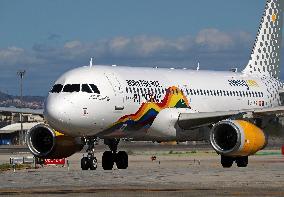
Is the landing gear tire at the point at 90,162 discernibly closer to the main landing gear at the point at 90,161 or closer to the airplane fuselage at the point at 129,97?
the main landing gear at the point at 90,161

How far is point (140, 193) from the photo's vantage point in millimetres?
27812

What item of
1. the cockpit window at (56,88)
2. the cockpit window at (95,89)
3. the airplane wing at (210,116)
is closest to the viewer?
the cockpit window at (56,88)

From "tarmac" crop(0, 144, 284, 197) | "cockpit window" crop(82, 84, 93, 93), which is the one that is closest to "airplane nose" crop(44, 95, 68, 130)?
"cockpit window" crop(82, 84, 93, 93)

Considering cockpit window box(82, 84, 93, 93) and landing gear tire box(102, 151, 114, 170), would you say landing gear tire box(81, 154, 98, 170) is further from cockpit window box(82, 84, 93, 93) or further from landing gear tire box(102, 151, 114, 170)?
Answer: cockpit window box(82, 84, 93, 93)

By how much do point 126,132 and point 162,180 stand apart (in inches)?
397

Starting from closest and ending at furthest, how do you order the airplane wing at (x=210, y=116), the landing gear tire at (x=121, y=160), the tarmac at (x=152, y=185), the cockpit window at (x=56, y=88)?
1. the tarmac at (x=152, y=185)
2. the cockpit window at (x=56, y=88)
3. the airplane wing at (x=210, y=116)
4. the landing gear tire at (x=121, y=160)

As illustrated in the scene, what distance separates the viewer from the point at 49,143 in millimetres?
45812

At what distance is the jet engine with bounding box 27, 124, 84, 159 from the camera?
4522 centimetres

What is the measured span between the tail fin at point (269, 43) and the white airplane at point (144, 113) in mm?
5545

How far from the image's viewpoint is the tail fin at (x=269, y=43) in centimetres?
5884

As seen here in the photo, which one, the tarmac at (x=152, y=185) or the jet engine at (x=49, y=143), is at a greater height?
the jet engine at (x=49, y=143)

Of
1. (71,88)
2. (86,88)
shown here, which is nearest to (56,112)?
(71,88)

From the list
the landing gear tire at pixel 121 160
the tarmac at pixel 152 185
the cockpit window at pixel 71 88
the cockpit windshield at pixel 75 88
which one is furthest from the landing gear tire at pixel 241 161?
the cockpit window at pixel 71 88

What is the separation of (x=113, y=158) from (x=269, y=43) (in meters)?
18.6
